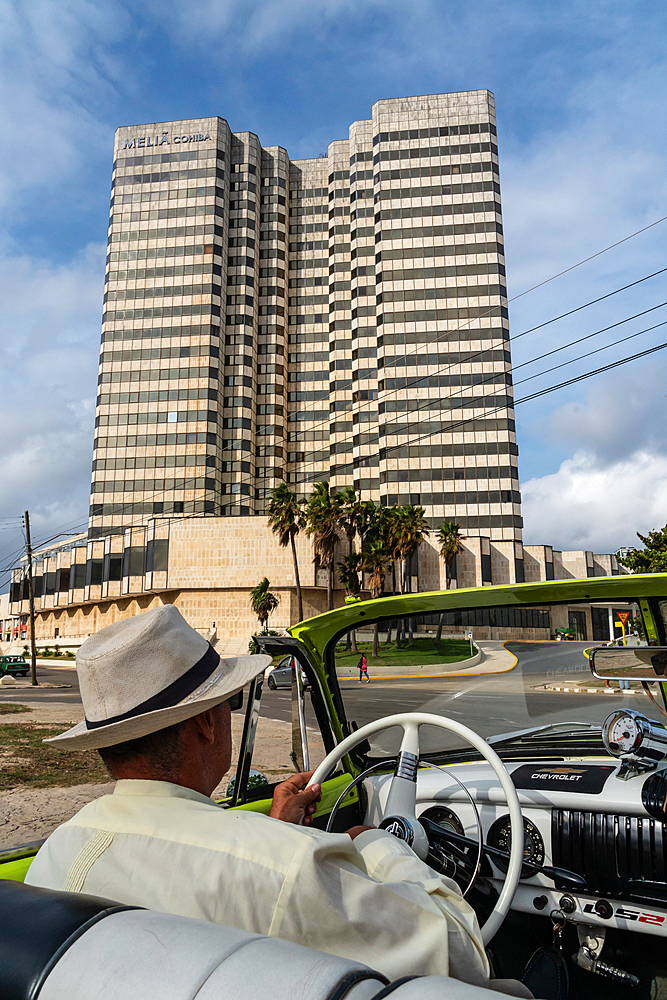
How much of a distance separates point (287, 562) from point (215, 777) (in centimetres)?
5631

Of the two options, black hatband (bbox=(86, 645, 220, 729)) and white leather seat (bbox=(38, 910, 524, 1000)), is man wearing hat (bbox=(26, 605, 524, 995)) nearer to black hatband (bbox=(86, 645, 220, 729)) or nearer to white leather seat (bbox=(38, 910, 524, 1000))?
black hatband (bbox=(86, 645, 220, 729))

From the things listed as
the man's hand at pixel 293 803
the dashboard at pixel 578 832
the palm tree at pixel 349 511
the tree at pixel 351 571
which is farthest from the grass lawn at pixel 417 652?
Result: the tree at pixel 351 571

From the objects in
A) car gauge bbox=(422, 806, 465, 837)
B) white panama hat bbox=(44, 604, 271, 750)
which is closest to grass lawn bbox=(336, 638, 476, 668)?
car gauge bbox=(422, 806, 465, 837)

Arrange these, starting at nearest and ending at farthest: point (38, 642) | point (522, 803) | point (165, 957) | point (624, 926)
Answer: point (165, 957), point (624, 926), point (522, 803), point (38, 642)

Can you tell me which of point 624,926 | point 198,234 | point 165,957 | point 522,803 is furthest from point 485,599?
point 198,234

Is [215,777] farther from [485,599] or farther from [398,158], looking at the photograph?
[398,158]

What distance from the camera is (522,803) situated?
116 inches

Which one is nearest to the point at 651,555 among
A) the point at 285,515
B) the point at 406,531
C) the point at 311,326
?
the point at 406,531

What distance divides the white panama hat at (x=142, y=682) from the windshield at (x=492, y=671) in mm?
1678

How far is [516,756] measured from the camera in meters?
3.18

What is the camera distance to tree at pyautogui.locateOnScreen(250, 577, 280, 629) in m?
55.3

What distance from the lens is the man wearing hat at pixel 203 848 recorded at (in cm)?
123

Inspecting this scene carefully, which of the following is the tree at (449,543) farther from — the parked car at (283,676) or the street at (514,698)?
the street at (514,698)

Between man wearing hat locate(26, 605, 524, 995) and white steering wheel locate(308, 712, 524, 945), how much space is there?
22.8 inches
